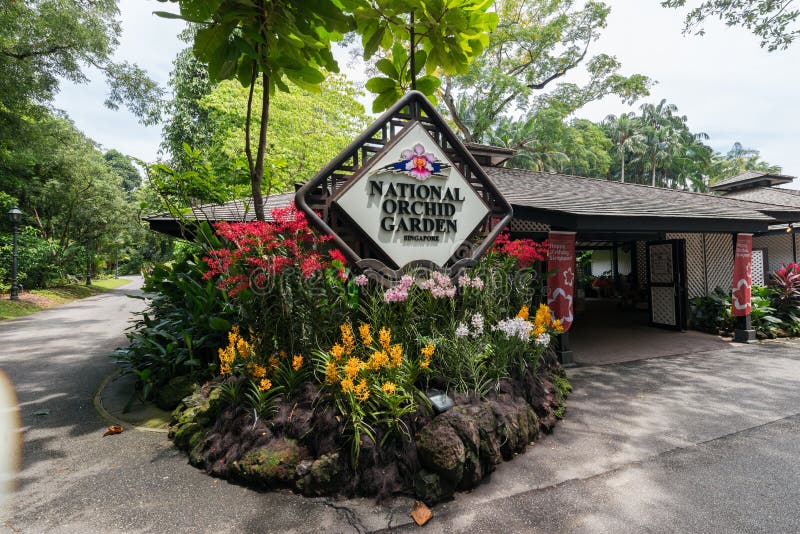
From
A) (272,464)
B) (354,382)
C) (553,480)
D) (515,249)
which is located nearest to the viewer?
(272,464)

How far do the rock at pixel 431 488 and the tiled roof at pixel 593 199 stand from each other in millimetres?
4586

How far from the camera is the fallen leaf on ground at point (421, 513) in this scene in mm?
2530

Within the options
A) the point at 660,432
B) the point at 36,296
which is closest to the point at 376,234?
the point at 660,432

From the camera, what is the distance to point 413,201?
13.8 ft

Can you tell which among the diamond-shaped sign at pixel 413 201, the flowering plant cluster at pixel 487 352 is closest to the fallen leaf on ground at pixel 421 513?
the flowering plant cluster at pixel 487 352

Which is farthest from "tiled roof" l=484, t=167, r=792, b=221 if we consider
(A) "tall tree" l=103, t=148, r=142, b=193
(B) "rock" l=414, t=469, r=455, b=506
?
(A) "tall tree" l=103, t=148, r=142, b=193

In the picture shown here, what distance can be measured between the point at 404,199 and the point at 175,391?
344cm

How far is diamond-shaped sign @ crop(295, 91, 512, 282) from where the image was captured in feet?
12.9

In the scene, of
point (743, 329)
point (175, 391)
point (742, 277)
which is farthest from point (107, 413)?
point (743, 329)

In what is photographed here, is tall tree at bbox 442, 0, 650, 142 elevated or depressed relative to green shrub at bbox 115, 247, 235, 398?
elevated

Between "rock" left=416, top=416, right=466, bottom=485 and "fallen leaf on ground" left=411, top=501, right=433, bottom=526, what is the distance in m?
0.26

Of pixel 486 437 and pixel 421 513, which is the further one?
pixel 486 437

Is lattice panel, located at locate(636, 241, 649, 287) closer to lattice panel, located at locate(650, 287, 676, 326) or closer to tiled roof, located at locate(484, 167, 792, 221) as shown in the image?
tiled roof, located at locate(484, 167, 792, 221)

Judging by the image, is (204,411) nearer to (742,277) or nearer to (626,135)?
(742,277)
